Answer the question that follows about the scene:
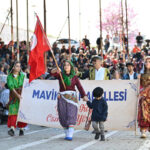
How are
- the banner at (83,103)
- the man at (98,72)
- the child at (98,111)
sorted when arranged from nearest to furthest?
the child at (98,111), the banner at (83,103), the man at (98,72)

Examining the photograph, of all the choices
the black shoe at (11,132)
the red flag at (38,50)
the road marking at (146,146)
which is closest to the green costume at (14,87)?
the black shoe at (11,132)

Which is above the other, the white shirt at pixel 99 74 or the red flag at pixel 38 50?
the red flag at pixel 38 50

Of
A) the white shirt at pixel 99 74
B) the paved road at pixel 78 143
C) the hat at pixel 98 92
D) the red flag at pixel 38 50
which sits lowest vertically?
the paved road at pixel 78 143

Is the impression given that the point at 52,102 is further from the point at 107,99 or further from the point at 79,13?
the point at 79,13

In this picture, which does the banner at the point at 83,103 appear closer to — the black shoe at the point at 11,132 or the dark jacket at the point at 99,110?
the black shoe at the point at 11,132

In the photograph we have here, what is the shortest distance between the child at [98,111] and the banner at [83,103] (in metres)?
0.85

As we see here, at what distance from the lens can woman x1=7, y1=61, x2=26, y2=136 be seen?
39.7ft

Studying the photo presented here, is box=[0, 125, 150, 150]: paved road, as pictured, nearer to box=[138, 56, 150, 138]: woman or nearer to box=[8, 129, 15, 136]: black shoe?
box=[8, 129, 15, 136]: black shoe

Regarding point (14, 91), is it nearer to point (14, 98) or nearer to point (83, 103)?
point (14, 98)

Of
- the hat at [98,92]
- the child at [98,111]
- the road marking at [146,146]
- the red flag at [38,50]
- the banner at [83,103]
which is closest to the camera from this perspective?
the road marking at [146,146]

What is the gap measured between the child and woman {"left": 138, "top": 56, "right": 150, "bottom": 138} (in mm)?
1059

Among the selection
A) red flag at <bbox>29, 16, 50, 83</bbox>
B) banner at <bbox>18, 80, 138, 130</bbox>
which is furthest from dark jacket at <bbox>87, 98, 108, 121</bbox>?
red flag at <bbox>29, 16, 50, 83</bbox>

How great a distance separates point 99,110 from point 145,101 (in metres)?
1.29

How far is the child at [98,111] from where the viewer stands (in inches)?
420
